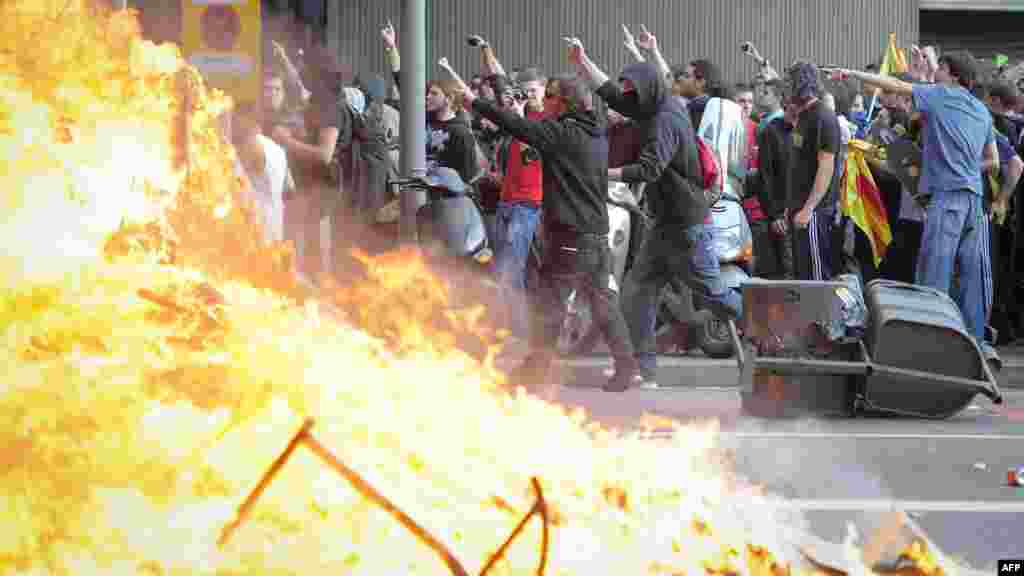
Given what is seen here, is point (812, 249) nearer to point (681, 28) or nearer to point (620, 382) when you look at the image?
point (620, 382)

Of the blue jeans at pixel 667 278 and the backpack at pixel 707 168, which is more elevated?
the backpack at pixel 707 168

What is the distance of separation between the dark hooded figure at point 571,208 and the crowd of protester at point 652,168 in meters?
0.01

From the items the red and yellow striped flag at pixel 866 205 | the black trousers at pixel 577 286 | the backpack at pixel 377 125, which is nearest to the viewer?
the black trousers at pixel 577 286

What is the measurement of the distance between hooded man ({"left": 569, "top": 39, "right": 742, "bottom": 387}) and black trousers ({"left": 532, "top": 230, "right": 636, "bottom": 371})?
1.35ft

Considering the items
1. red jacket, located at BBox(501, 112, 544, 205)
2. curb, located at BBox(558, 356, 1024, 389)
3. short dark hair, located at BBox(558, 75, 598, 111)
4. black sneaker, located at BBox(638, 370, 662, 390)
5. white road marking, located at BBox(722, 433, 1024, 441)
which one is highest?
short dark hair, located at BBox(558, 75, 598, 111)

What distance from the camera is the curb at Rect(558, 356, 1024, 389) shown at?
10500 mm

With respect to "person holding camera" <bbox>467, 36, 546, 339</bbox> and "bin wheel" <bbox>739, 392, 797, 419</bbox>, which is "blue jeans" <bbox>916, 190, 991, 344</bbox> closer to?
"bin wheel" <bbox>739, 392, 797, 419</bbox>

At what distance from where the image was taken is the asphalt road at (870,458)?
6.17 m

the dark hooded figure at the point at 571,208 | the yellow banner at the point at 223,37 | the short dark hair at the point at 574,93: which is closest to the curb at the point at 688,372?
the dark hooded figure at the point at 571,208

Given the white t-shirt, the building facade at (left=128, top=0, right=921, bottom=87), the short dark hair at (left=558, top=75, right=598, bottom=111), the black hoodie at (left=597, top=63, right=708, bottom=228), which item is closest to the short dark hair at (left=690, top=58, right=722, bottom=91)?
the black hoodie at (left=597, top=63, right=708, bottom=228)

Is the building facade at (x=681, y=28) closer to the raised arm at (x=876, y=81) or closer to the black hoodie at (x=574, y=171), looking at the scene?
the raised arm at (x=876, y=81)

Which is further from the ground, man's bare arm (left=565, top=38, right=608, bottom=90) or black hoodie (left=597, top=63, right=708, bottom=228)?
man's bare arm (left=565, top=38, right=608, bottom=90)

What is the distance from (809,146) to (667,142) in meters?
2.24

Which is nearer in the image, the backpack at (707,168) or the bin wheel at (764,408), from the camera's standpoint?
the bin wheel at (764,408)
